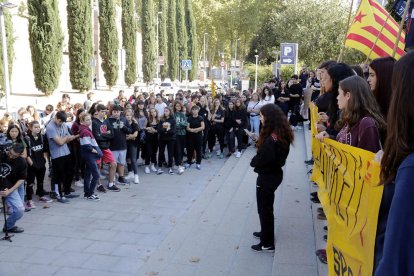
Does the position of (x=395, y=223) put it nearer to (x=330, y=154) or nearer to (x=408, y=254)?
(x=408, y=254)

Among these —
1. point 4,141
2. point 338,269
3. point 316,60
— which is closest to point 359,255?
point 338,269

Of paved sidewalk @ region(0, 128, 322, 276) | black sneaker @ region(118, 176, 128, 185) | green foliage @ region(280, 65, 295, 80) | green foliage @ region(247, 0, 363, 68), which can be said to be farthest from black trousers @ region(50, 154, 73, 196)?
green foliage @ region(280, 65, 295, 80)

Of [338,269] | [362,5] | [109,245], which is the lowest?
[109,245]

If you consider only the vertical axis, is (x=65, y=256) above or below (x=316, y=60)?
Answer: below

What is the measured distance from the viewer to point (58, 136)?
338 inches

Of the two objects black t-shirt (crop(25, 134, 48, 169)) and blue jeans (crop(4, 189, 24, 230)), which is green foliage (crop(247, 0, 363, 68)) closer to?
black t-shirt (crop(25, 134, 48, 169))

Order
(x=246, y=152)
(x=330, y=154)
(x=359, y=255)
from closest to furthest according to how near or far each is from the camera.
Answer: (x=359, y=255) → (x=330, y=154) → (x=246, y=152)

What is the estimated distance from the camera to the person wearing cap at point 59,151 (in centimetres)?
858

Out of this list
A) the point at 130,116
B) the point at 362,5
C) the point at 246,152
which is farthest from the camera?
the point at 246,152

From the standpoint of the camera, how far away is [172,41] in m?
51.6

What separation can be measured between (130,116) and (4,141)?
366 centimetres

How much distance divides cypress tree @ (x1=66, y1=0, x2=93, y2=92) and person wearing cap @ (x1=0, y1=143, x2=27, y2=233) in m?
A: 25.6

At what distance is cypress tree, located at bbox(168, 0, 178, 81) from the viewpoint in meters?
50.7

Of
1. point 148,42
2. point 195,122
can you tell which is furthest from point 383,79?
point 148,42
